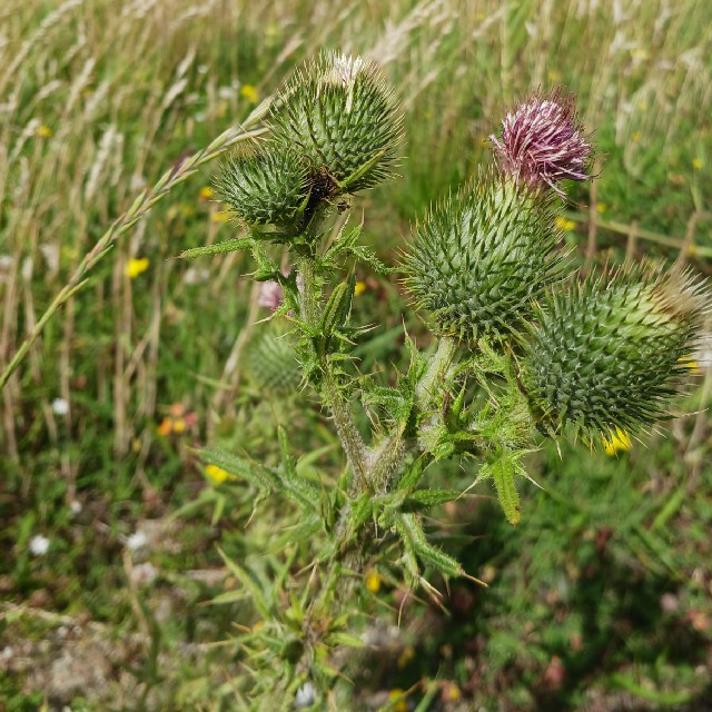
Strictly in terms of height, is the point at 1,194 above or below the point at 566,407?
below

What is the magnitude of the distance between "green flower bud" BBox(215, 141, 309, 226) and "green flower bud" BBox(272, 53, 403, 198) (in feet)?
0.23

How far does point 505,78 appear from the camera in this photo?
154 inches

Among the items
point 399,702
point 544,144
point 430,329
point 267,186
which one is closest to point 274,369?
point 430,329

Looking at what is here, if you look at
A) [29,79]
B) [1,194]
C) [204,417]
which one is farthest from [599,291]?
[29,79]

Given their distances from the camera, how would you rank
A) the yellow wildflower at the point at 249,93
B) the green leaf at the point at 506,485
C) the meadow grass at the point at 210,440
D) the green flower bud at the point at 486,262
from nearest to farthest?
the green leaf at the point at 506,485 → the green flower bud at the point at 486,262 → the meadow grass at the point at 210,440 → the yellow wildflower at the point at 249,93

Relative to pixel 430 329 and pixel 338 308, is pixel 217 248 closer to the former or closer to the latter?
pixel 338 308

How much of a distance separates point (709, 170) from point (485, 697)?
11.5 feet

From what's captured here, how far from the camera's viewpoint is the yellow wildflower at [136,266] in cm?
365

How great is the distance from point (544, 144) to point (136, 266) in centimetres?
249

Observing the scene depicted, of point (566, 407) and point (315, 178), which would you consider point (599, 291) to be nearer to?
point (566, 407)

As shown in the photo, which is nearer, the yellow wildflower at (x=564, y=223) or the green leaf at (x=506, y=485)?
the green leaf at (x=506, y=485)

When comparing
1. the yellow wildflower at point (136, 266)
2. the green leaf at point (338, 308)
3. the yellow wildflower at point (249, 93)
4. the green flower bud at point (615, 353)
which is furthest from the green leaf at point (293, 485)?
the yellow wildflower at point (249, 93)

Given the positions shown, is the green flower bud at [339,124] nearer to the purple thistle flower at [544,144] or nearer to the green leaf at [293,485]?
the purple thistle flower at [544,144]

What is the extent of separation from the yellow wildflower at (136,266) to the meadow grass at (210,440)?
15 millimetres
